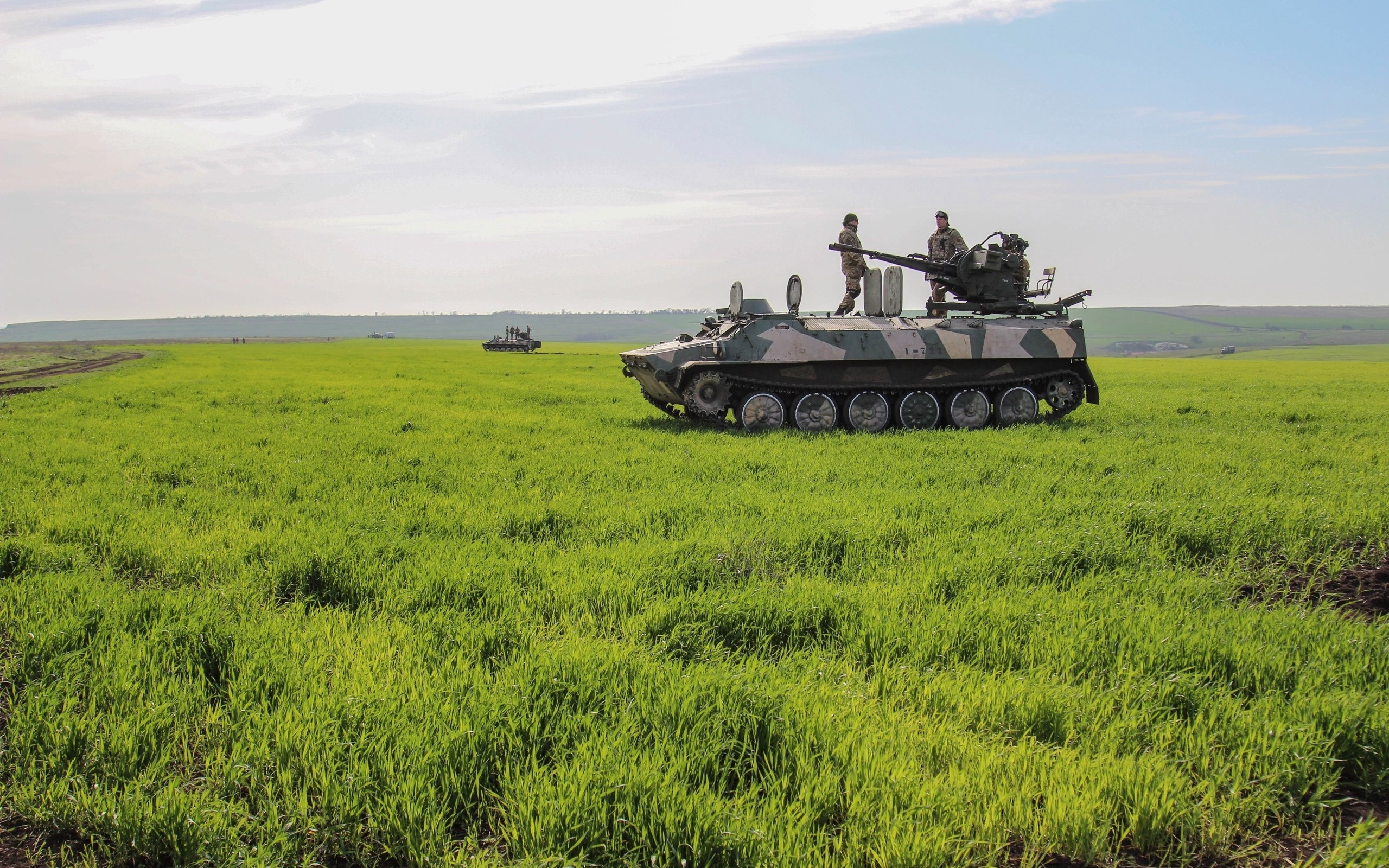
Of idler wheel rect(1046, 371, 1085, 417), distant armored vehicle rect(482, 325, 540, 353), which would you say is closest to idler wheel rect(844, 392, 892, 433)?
idler wheel rect(1046, 371, 1085, 417)

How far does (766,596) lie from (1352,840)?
2.61 m

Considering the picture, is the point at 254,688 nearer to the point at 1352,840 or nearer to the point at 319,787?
the point at 319,787

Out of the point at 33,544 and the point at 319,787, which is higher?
the point at 33,544

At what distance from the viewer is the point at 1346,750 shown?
3113 mm

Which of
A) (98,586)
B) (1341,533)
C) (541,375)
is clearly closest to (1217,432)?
(1341,533)

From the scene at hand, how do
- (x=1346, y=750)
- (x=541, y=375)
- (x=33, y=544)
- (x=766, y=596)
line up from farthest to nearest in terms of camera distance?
1. (x=541, y=375)
2. (x=33, y=544)
3. (x=766, y=596)
4. (x=1346, y=750)

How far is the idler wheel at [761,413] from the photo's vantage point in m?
12.6

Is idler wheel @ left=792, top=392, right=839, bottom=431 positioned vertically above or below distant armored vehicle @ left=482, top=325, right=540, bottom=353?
below

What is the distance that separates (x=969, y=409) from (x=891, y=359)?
174 centimetres

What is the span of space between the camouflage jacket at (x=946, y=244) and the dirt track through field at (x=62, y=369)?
20.0 metres

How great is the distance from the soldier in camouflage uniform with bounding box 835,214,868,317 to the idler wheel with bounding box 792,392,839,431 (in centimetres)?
200

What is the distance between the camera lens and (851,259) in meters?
14.2

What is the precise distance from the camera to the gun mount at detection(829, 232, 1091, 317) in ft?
46.4

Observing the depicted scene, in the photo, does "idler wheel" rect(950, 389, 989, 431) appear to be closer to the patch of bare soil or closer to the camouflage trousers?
the camouflage trousers
